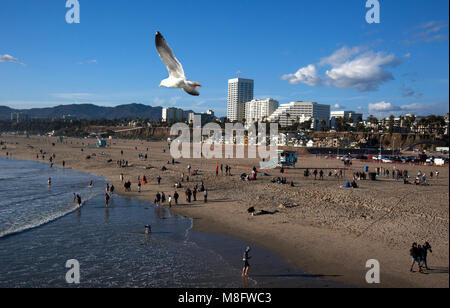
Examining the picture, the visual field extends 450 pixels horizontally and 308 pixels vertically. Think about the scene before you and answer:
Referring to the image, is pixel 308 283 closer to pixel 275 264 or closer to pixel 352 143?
pixel 275 264

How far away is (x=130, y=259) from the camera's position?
554 inches

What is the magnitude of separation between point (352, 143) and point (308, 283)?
99082mm

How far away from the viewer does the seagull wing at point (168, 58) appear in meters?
6.14

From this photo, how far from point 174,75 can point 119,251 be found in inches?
424

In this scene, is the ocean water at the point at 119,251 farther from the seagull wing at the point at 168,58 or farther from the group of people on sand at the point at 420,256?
the seagull wing at the point at 168,58

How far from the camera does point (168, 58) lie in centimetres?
652

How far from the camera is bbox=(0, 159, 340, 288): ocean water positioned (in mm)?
12039

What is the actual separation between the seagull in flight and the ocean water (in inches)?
304
